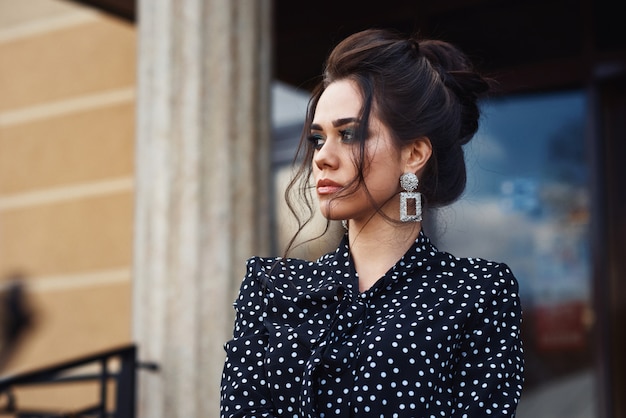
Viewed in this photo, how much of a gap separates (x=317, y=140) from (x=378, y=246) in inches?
9.1

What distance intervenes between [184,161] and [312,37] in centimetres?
250

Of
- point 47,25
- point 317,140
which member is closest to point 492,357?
point 317,140

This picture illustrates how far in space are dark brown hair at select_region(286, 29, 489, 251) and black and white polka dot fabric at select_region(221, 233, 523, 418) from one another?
0.56ft

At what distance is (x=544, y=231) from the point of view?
650cm

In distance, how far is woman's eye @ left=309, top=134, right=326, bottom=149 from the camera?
6.33 ft

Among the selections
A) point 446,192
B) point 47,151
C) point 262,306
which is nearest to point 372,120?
point 446,192

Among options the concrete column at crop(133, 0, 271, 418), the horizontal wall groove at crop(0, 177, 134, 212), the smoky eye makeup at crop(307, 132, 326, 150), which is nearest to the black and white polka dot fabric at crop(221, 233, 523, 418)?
the smoky eye makeup at crop(307, 132, 326, 150)

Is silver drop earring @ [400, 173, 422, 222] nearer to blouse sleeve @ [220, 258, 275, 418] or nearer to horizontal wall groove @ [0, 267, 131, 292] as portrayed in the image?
blouse sleeve @ [220, 258, 275, 418]

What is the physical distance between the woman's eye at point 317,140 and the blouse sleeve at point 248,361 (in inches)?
10.3

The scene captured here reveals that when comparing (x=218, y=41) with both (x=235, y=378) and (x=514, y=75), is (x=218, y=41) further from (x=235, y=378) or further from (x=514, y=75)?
(x=235, y=378)

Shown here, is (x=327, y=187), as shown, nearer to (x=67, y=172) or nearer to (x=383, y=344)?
(x=383, y=344)

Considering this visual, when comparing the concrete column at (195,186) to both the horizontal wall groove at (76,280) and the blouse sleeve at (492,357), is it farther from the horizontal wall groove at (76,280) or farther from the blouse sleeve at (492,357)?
the blouse sleeve at (492,357)

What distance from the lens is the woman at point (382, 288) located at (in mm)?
1775

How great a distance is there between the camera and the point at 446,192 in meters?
2.01
